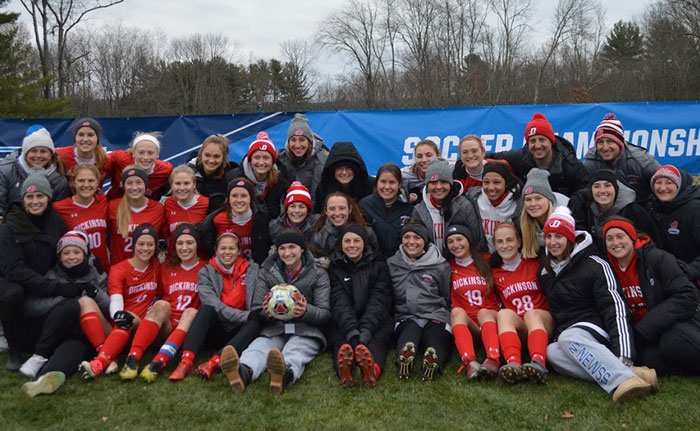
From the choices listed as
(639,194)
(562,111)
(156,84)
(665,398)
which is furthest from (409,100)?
(665,398)

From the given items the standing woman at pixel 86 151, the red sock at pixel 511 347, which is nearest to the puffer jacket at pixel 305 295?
the red sock at pixel 511 347

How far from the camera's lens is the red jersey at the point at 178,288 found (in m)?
4.86

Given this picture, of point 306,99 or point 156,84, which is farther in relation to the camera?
point 306,99

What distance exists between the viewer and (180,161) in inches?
348

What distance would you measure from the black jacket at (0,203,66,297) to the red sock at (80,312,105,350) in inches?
16.3

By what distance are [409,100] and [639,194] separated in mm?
26551

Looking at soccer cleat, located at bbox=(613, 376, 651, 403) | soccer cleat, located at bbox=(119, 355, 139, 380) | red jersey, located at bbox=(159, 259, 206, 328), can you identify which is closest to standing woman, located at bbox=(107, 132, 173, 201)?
red jersey, located at bbox=(159, 259, 206, 328)

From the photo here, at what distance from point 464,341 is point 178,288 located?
104 inches

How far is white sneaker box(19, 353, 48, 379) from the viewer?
427 centimetres

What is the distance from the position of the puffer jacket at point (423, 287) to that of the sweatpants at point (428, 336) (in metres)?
0.10

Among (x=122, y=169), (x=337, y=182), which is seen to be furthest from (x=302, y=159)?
(x=122, y=169)

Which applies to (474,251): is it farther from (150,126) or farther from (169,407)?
(150,126)

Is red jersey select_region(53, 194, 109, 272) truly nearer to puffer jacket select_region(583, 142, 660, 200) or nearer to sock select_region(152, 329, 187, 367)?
sock select_region(152, 329, 187, 367)

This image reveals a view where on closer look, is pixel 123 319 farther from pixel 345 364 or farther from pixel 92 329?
pixel 345 364
